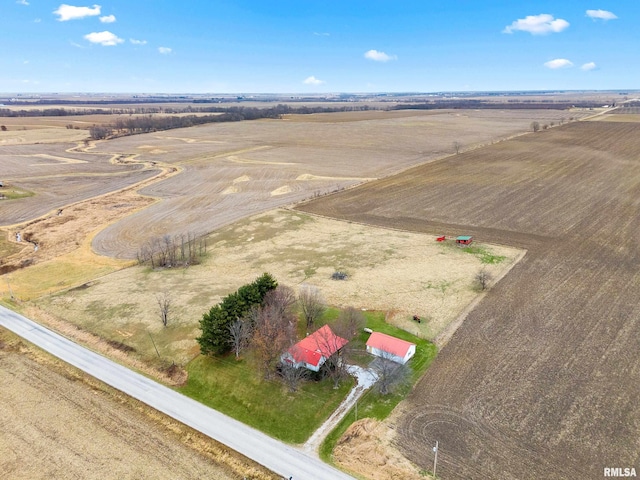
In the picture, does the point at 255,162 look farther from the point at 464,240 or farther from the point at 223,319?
the point at 223,319

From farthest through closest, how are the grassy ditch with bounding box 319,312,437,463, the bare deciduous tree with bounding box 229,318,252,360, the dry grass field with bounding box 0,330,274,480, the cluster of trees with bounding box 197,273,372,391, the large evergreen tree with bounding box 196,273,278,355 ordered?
the bare deciduous tree with bounding box 229,318,252,360, the large evergreen tree with bounding box 196,273,278,355, the cluster of trees with bounding box 197,273,372,391, the grassy ditch with bounding box 319,312,437,463, the dry grass field with bounding box 0,330,274,480

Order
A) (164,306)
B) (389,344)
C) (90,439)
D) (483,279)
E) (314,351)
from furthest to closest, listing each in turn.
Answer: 1. (483,279)
2. (164,306)
3. (389,344)
4. (314,351)
5. (90,439)

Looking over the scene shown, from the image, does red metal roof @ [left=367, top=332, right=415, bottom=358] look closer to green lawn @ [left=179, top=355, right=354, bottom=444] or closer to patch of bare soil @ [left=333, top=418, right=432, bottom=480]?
green lawn @ [left=179, top=355, right=354, bottom=444]

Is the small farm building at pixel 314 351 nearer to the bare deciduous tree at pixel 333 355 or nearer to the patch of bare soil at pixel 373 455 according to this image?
the bare deciduous tree at pixel 333 355

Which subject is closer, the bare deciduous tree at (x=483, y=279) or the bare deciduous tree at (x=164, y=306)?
the bare deciduous tree at (x=164, y=306)

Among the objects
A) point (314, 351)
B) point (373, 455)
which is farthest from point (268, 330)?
point (373, 455)

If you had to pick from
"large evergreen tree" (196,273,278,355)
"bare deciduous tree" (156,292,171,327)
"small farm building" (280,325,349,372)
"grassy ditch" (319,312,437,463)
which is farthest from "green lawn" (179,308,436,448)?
"bare deciduous tree" (156,292,171,327)

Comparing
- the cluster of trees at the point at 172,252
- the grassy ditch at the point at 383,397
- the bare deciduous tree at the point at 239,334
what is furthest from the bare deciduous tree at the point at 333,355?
the cluster of trees at the point at 172,252
